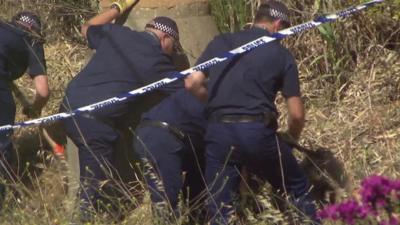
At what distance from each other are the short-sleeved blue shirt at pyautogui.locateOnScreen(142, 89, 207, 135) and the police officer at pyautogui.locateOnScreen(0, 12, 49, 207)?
167 centimetres

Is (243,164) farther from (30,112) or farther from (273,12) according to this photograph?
(30,112)

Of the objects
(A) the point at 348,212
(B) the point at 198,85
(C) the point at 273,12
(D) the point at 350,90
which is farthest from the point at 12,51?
(A) the point at 348,212

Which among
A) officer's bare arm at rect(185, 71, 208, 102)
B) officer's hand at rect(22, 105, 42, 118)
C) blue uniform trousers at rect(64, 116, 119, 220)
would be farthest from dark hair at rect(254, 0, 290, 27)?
officer's hand at rect(22, 105, 42, 118)

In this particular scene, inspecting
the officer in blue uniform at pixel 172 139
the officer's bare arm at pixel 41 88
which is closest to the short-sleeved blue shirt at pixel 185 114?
the officer in blue uniform at pixel 172 139

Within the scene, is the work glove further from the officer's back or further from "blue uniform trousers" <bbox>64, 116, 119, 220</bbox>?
"blue uniform trousers" <bbox>64, 116, 119, 220</bbox>

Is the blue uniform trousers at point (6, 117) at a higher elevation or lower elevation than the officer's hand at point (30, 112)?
higher

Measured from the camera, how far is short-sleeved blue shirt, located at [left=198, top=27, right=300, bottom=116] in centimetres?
612

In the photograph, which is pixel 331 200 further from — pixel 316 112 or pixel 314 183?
pixel 316 112

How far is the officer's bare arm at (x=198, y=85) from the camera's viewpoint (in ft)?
20.9

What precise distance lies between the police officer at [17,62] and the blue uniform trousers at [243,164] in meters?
2.13

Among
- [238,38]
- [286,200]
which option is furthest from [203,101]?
[286,200]

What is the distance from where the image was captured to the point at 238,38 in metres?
6.38

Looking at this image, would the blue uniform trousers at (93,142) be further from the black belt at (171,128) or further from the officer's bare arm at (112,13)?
the officer's bare arm at (112,13)

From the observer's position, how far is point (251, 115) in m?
6.16
